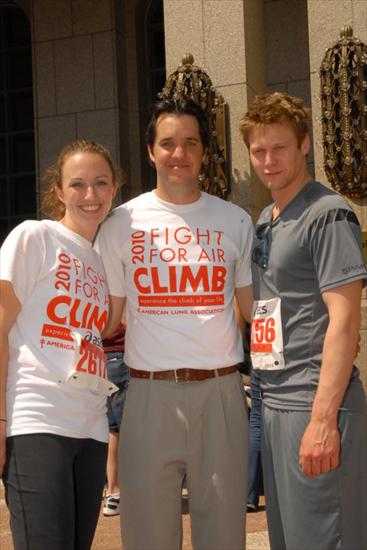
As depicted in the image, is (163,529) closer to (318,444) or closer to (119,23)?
(318,444)

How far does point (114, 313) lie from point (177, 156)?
75cm

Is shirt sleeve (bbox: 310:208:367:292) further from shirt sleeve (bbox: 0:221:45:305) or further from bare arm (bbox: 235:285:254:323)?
shirt sleeve (bbox: 0:221:45:305)

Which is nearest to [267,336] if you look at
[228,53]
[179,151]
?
[179,151]

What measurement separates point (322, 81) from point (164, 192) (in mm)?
4403

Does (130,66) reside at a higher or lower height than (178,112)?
higher

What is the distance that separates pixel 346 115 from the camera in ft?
24.1

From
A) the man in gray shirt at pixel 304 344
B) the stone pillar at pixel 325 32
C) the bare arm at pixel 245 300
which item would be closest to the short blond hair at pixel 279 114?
the man in gray shirt at pixel 304 344

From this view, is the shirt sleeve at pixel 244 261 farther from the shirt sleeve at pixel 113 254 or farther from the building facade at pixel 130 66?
the building facade at pixel 130 66

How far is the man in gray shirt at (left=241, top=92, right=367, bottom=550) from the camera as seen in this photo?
284 cm

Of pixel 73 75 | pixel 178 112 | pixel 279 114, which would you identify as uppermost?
pixel 73 75

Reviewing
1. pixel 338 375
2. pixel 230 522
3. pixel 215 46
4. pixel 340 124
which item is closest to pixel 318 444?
pixel 338 375

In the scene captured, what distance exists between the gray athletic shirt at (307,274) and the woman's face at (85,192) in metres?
0.75

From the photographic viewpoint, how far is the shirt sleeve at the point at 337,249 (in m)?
2.84

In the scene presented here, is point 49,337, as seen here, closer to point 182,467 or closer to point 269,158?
A: point 182,467
